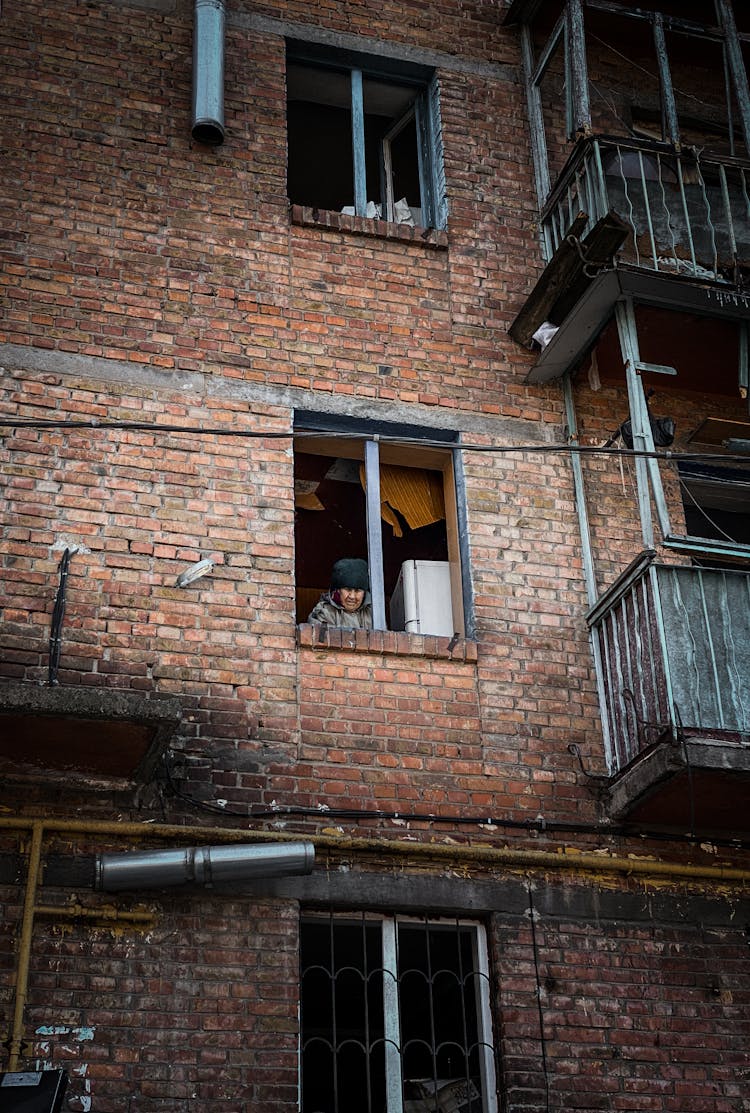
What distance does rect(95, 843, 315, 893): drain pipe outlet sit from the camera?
720 cm

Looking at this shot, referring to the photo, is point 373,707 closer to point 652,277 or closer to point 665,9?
point 652,277

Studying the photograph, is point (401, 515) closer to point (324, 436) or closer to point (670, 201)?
point (324, 436)

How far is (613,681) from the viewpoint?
8.67 meters

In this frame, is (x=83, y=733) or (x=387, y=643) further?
(x=387, y=643)

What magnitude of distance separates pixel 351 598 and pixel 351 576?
158mm

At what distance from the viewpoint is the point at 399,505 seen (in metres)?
9.79

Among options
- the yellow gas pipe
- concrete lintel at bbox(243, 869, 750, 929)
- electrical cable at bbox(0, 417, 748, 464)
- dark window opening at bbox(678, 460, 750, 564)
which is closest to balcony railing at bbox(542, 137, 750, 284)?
dark window opening at bbox(678, 460, 750, 564)

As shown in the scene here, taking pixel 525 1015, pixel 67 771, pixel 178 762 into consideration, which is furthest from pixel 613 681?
pixel 67 771

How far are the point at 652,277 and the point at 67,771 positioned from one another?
4974 millimetres

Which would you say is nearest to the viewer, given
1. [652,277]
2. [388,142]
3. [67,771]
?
[67,771]

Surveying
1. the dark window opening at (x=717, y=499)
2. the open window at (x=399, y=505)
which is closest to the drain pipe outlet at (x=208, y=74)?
the open window at (x=399, y=505)

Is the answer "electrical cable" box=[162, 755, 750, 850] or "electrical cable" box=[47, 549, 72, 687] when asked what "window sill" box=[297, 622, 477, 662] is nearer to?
"electrical cable" box=[162, 755, 750, 850]

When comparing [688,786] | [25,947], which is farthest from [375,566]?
[25,947]

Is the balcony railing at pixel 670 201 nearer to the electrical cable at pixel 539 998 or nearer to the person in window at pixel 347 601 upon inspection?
the person in window at pixel 347 601
